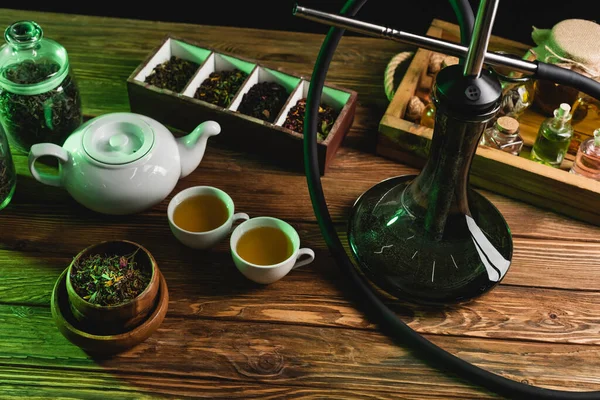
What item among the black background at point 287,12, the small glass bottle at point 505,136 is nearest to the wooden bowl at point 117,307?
the small glass bottle at point 505,136

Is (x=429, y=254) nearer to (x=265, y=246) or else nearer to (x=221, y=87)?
(x=265, y=246)

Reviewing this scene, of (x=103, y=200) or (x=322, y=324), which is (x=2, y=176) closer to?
(x=103, y=200)

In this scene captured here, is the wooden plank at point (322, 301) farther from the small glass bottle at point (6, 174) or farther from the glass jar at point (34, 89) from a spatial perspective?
the glass jar at point (34, 89)

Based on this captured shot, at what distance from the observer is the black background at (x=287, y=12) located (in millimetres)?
1956

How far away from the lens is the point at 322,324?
3.67 ft

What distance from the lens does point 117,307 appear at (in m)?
0.98

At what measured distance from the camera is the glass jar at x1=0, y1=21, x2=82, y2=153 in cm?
120

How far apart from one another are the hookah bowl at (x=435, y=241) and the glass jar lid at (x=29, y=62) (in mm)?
613

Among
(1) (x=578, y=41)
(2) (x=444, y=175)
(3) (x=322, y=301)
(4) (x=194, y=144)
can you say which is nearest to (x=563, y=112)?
(1) (x=578, y=41)

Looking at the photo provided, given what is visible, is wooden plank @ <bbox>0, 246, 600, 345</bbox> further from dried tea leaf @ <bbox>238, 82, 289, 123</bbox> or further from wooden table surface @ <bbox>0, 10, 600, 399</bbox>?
dried tea leaf @ <bbox>238, 82, 289, 123</bbox>

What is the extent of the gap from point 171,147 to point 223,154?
19 centimetres

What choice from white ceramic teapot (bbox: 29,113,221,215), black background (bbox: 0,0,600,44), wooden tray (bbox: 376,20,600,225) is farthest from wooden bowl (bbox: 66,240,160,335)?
black background (bbox: 0,0,600,44)

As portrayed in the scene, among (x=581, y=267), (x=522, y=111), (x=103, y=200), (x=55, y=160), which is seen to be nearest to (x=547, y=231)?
(x=581, y=267)

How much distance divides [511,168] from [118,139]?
2.35ft
